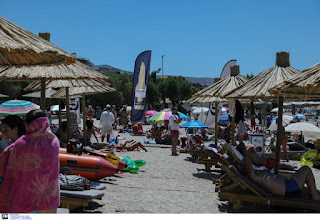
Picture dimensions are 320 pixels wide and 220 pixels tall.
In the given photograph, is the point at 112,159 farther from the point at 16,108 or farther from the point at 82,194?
the point at 16,108

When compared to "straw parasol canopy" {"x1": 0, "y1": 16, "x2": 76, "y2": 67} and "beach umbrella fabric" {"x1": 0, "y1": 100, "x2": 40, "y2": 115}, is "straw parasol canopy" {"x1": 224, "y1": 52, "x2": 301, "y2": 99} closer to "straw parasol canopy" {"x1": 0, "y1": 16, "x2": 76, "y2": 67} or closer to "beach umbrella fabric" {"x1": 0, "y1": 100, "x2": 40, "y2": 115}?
"straw parasol canopy" {"x1": 0, "y1": 16, "x2": 76, "y2": 67}

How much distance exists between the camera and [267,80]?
8.23m

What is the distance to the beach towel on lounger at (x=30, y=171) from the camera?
309 cm

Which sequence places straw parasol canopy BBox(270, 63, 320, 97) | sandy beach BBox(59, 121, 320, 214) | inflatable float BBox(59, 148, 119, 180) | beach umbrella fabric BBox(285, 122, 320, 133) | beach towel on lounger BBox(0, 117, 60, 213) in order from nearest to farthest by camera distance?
beach towel on lounger BBox(0, 117, 60, 213) < straw parasol canopy BBox(270, 63, 320, 97) < sandy beach BBox(59, 121, 320, 214) < inflatable float BBox(59, 148, 119, 180) < beach umbrella fabric BBox(285, 122, 320, 133)

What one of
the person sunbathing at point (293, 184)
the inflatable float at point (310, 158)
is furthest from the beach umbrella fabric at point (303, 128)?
the person sunbathing at point (293, 184)

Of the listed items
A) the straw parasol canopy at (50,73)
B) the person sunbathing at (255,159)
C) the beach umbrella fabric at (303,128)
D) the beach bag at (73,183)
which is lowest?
the beach bag at (73,183)

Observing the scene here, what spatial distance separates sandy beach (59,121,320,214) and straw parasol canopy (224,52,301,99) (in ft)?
6.83

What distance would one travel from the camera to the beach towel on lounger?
3.09 metres

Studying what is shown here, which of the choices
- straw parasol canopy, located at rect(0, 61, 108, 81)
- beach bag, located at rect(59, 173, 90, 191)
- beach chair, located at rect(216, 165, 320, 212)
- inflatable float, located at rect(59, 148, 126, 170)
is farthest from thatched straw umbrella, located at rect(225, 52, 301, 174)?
beach bag, located at rect(59, 173, 90, 191)

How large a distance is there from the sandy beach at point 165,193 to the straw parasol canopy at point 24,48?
226cm

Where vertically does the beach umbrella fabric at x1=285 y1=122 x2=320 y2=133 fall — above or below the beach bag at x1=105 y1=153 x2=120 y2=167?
above

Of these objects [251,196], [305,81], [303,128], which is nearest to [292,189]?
[251,196]

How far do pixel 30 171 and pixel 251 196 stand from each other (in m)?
3.47

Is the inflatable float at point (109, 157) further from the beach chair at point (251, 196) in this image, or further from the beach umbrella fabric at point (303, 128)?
the beach umbrella fabric at point (303, 128)
